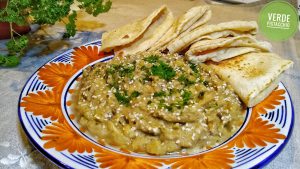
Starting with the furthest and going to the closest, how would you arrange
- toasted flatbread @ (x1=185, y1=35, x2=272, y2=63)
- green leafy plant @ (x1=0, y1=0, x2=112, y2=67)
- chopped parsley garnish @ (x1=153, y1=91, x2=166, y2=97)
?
green leafy plant @ (x1=0, y1=0, x2=112, y2=67), toasted flatbread @ (x1=185, y1=35, x2=272, y2=63), chopped parsley garnish @ (x1=153, y1=91, x2=166, y2=97)

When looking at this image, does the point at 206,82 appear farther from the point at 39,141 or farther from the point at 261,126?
the point at 39,141

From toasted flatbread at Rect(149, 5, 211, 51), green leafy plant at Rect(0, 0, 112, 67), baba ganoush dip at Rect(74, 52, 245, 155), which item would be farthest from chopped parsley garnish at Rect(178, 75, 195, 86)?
green leafy plant at Rect(0, 0, 112, 67)

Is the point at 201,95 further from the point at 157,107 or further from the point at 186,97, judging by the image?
the point at 157,107

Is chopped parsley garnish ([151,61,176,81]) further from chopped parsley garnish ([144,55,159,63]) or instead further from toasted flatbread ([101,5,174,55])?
toasted flatbread ([101,5,174,55])

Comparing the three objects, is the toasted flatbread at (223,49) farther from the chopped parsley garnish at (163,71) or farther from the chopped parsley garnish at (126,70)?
the chopped parsley garnish at (126,70)
